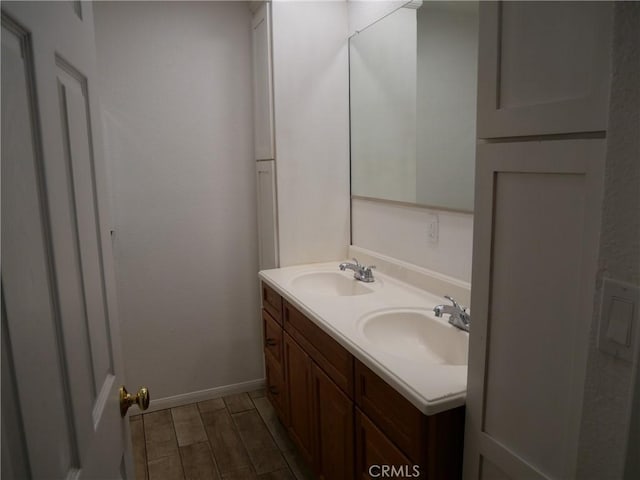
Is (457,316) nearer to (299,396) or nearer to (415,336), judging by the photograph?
(415,336)

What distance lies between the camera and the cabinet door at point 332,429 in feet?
5.46

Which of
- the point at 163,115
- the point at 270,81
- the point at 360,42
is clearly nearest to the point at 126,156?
the point at 163,115

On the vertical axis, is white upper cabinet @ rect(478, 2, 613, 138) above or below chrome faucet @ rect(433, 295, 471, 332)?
above

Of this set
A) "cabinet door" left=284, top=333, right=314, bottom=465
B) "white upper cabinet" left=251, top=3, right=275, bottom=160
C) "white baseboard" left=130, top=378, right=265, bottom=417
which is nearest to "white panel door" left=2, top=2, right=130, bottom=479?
"cabinet door" left=284, top=333, right=314, bottom=465

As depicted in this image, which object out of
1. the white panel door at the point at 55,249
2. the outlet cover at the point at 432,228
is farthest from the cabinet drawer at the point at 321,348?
the white panel door at the point at 55,249

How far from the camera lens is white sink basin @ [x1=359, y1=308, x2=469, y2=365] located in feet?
5.36

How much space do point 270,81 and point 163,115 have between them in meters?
0.66

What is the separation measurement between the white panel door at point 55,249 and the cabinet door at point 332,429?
0.86 m

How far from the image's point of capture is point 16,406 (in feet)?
1.74

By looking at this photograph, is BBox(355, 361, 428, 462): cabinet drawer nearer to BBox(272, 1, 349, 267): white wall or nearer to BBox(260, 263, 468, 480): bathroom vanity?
BBox(260, 263, 468, 480): bathroom vanity

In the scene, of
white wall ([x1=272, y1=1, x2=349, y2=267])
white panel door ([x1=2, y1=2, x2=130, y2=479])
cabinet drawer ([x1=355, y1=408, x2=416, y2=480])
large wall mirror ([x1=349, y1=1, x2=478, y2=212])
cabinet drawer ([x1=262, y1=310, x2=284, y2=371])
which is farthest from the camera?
white wall ([x1=272, y1=1, x2=349, y2=267])

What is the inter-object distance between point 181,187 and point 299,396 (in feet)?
4.58

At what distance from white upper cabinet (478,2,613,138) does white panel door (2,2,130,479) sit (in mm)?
838

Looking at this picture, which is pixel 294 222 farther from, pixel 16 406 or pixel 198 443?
pixel 16 406
